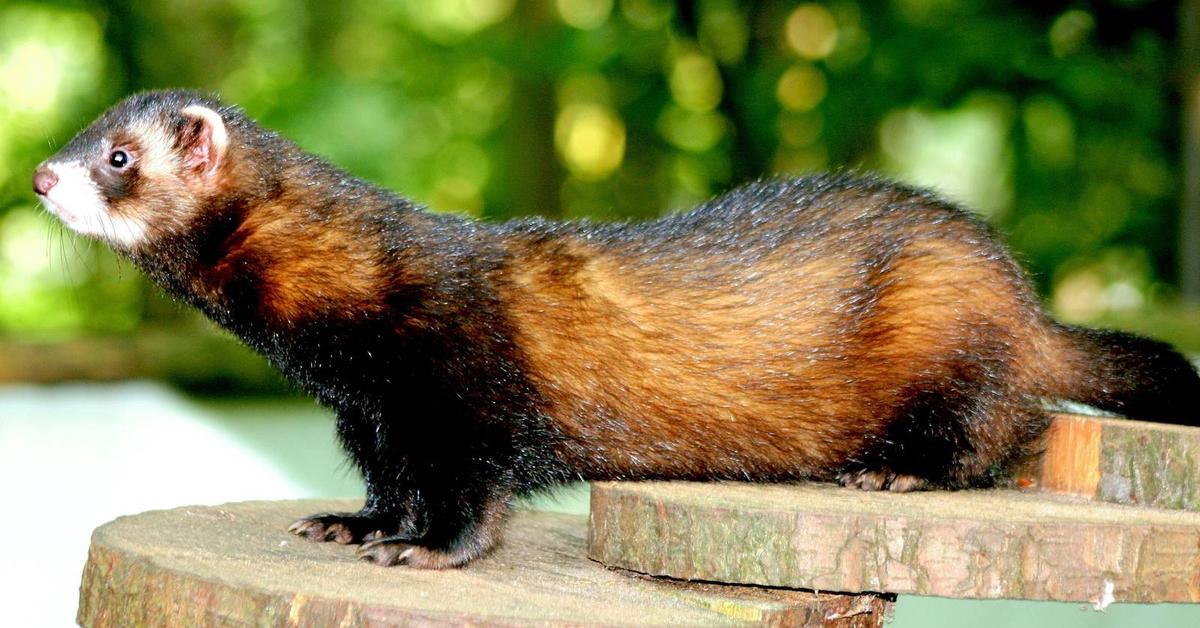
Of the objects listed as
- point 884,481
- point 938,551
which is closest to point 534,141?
point 884,481

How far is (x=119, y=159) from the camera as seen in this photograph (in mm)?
4652

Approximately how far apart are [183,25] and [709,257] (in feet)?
31.8

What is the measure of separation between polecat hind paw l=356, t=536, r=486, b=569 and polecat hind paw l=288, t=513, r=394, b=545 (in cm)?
35

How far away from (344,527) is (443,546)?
0.54 m

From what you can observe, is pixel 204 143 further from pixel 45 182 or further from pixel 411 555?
pixel 411 555

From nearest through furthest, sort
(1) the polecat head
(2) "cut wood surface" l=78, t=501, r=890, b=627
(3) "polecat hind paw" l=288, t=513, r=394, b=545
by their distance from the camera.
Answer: (2) "cut wood surface" l=78, t=501, r=890, b=627 < (3) "polecat hind paw" l=288, t=513, r=394, b=545 < (1) the polecat head

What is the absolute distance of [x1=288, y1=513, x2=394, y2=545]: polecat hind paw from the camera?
4.45 metres

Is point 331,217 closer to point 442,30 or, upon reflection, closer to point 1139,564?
point 1139,564

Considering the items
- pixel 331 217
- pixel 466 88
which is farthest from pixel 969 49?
pixel 466 88

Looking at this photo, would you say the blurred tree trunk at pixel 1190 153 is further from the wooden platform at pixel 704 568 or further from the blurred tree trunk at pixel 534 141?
the wooden platform at pixel 704 568

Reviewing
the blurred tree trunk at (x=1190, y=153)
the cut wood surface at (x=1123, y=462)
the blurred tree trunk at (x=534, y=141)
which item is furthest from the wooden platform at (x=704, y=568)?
the blurred tree trunk at (x=534, y=141)

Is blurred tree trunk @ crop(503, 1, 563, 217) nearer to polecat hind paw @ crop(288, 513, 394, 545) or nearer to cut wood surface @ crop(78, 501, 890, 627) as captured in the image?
polecat hind paw @ crop(288, 513, 394, 545)

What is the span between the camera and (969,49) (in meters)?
9.53

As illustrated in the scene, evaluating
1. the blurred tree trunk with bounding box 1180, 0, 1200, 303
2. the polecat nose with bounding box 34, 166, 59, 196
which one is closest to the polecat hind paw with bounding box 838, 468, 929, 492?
the polecat nose with bounding box 34, 166, 59, 196
